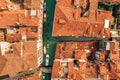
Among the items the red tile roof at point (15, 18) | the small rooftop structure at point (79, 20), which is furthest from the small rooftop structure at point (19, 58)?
the small rooftop structure at point (79, 20)

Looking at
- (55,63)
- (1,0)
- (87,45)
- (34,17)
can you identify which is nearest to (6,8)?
(1,0)

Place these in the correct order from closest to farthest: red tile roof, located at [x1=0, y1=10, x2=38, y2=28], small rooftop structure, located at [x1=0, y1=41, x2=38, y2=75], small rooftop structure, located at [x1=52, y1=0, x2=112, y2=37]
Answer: small rooftop structure, located at [x1=0, y1=41, x2=38, y2=75] → red tile roof, located at [x1=0, y1=10, x2=38, y2=28] → small rooftop structure, located at [x1=52, y1=0, x2=112, y2=37]

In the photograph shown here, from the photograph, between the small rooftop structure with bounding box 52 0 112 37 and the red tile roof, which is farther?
the small rooftop structure with bounding box 52 0 112 37

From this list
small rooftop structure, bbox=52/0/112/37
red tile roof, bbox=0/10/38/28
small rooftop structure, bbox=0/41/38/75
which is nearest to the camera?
small rooftop structure, bbox=0/41/38/75

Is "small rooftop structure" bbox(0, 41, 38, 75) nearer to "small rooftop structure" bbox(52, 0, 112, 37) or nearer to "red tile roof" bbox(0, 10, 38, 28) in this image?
"red tile roof" bbox(0, 10, 38, 28)

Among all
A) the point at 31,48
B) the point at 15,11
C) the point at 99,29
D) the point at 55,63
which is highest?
the point at 15,11

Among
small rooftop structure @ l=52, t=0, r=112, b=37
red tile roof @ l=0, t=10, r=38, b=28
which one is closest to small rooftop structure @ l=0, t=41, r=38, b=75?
red tile roof @ l=0, t=10, r=38, b=28

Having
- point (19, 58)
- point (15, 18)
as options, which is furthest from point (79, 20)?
point (19, 58)

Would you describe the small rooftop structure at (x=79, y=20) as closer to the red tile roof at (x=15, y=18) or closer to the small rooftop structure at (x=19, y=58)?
the red tile roof at (x=15, y=18)

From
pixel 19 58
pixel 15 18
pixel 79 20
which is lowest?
pixel 19 58

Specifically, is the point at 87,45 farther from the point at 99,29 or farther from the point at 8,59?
the point at 8,59

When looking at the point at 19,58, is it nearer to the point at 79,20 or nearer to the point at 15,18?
the point at 15,18
